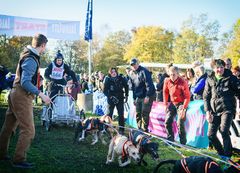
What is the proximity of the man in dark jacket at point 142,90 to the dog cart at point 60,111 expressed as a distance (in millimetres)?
2050

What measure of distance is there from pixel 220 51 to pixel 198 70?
50991 millimetres

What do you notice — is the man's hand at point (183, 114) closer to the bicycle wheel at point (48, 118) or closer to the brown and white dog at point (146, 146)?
the brown and white dog at point (146, 146)

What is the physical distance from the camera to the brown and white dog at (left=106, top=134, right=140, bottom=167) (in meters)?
5.31

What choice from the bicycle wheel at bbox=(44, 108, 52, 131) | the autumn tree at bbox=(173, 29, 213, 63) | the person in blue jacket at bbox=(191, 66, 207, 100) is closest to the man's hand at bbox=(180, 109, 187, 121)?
the person in blue jacket at bbox=(191, 66, 207, 100)

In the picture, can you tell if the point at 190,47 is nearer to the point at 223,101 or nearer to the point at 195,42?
the point at 195,42

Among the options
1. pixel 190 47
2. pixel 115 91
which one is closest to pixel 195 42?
pixel 190 47

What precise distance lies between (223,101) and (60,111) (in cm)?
525

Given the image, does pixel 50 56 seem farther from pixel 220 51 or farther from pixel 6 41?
pixel 220 51

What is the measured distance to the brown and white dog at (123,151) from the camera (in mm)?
5312

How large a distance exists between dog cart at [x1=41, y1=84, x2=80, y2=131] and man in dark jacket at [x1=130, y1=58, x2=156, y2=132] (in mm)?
2050

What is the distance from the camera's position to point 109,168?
5.50 meters

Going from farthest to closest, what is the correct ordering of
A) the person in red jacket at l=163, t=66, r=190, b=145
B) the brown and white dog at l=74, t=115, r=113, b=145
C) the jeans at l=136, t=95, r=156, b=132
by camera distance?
the jeans at l=136, t=95, r=156, b=132 → the person in red jacket at l=163, t=66, r=190, b=145 → the brown and white dog at l=74, t=115, r=113, b=145

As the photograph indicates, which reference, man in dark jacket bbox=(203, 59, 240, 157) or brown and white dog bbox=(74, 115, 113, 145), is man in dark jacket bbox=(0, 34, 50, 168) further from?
man in dark jacket bbox=(203, 59, 240, 157)

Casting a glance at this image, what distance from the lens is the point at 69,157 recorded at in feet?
20.3
